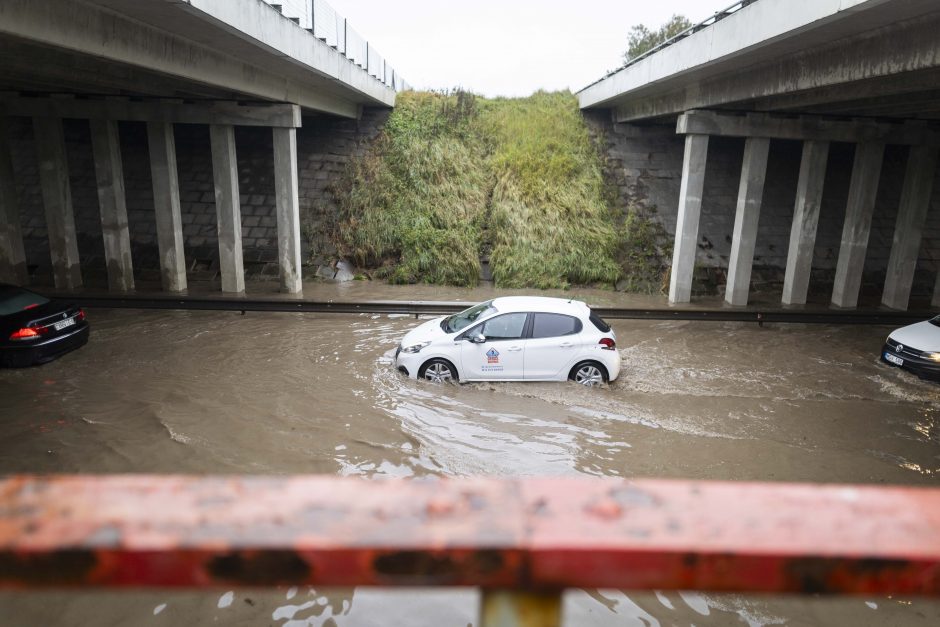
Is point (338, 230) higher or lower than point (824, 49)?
lower

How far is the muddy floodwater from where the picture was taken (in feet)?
17.4

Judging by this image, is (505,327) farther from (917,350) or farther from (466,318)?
(917,350)

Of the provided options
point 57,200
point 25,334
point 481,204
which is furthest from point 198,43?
point 481,204

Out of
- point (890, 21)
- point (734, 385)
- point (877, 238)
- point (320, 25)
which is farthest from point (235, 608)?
point (877, 238)

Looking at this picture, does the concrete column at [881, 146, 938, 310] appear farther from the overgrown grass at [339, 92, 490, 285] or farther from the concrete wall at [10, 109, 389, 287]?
the concrete wall at [10, 109, 389, 287]

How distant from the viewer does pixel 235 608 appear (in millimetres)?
5234

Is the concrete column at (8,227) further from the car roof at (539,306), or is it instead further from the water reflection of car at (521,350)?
the car roof at (539,306)

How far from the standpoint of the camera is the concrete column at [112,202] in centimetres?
1697

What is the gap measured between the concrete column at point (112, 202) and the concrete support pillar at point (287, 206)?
436 centimetres

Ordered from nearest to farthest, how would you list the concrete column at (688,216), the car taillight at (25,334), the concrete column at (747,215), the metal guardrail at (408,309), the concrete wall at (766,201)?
the car taillight at (25,334)
the metal guardrail at (408,309)
the concrete column at (747,215)
the concrete column at (688,216)
the concrete wall at (766,201)

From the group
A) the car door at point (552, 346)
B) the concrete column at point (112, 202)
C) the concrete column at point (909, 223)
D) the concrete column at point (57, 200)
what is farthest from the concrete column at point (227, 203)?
the concrete column at point (909, 223)

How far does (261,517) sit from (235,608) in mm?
5039

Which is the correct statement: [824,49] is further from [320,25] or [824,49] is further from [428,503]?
[428,503]

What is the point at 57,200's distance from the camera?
689 inches
